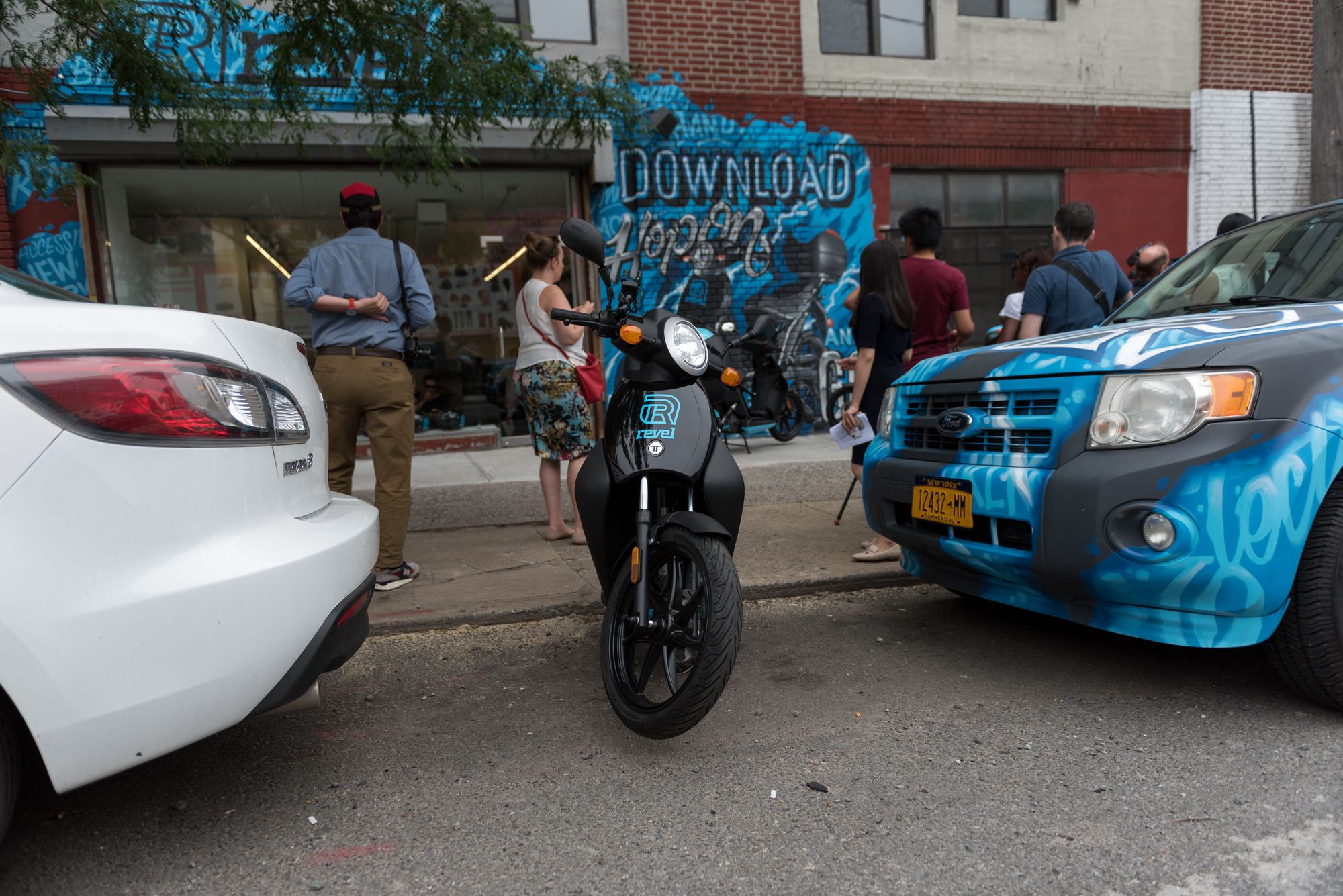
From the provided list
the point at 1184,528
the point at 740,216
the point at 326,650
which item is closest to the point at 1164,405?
the point at 1184,528

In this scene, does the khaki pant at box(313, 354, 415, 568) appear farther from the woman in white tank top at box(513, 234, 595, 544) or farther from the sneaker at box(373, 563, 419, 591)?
the woman in white tank top at box(513, 234, 595, 544)

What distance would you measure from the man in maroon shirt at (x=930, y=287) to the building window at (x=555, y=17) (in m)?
5.87

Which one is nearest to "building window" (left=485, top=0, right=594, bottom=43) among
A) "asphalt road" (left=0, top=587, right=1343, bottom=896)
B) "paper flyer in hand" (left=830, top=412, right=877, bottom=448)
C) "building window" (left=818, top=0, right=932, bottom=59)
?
"building window" (left=818, top=0, right=932, bottom=59)

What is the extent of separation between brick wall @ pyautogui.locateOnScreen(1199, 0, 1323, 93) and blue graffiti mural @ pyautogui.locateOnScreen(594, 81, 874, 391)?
4.88 metres

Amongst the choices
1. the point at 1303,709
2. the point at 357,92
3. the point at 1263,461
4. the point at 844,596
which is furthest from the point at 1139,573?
the point at 357,92

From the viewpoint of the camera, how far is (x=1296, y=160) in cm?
1200

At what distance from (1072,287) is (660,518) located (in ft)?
10.3

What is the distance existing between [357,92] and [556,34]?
10.9 ft

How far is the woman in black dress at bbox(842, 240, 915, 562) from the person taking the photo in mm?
4914

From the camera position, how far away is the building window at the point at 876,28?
10586mm

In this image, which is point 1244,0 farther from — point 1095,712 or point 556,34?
point 1095,712

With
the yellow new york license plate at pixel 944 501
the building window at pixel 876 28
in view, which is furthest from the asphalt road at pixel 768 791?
the building window at pixel 876 28

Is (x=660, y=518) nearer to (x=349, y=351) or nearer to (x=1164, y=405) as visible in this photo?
(x=1164, y=405)

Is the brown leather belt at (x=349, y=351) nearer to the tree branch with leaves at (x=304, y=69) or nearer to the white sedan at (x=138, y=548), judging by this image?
→ the tree branch with leaves at (x=304, y=69)
